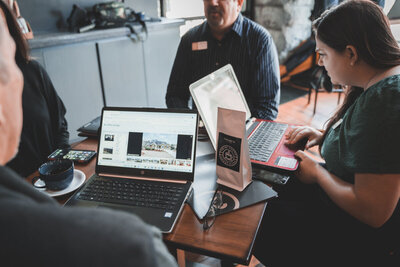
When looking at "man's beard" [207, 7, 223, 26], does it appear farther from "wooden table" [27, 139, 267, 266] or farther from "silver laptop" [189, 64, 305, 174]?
"wooden table" [27, 139, 267, 266]

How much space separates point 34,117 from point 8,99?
1100 mm

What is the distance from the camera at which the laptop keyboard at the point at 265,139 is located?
1.14 metres

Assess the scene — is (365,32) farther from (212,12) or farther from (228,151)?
(212,12)

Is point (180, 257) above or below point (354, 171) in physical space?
below

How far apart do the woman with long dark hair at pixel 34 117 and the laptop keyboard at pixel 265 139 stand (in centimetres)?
90

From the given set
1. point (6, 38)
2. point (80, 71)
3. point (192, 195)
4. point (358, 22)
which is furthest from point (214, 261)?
point (80, 71)

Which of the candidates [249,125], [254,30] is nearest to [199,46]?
[254,30]

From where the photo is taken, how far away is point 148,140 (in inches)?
40.5

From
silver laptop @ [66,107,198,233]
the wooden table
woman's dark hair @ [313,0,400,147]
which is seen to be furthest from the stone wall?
the wooden table

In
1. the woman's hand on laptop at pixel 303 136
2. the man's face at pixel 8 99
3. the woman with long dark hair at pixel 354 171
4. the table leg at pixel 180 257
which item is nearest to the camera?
the man's face at pixel 8 99

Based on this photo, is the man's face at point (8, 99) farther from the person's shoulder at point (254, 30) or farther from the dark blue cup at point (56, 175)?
the person's shoulder at point (254, 30)

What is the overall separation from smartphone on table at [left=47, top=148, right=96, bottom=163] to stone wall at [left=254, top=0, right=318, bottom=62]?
393cm

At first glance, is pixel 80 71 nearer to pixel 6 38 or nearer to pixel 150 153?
pixel 150 153

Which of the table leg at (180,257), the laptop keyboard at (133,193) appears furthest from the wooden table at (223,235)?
the table leg at (180,257)
